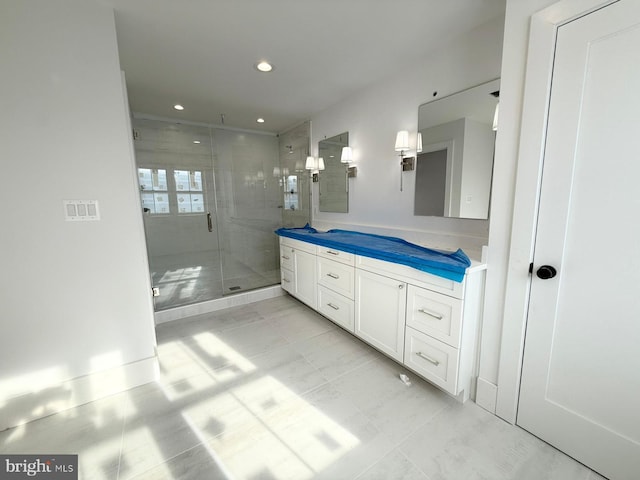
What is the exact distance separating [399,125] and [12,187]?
2.62 m

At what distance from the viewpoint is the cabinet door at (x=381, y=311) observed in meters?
1.75

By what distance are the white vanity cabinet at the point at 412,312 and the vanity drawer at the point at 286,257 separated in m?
0.71

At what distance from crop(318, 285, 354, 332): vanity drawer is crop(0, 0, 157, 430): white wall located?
156cm

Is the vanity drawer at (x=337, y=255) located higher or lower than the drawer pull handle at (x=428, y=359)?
higher

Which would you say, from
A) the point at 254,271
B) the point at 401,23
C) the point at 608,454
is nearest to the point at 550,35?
the point at 401,23

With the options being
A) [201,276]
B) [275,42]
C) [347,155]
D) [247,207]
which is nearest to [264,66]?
[275,42]

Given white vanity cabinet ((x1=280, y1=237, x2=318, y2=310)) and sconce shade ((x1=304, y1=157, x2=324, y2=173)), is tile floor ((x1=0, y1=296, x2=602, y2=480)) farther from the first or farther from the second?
sconce shade ((x1=304, y1=157, x2=324, y2=173))

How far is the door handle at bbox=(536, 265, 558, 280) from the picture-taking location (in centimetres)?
121

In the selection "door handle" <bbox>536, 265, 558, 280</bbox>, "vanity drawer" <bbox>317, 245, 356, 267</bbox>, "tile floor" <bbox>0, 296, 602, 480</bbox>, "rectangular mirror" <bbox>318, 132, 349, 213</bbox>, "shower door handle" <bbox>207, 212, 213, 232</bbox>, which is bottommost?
"tile floor" <bbox>0, 296, 602, 480</bbox>

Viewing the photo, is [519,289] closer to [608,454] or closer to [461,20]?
[608,454]

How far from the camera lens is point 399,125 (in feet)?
7.27

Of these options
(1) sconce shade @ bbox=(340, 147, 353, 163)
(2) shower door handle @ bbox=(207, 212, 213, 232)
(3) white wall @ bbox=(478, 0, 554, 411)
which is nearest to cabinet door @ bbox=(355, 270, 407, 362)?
(3) white wall @ bbox=(478, 0, 554, 411)

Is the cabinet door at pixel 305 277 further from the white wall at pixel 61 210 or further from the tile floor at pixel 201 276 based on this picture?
the white wall at pixel 61 210

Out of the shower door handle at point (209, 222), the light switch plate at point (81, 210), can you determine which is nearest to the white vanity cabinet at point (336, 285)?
the light switch plate at point (81, 210)
